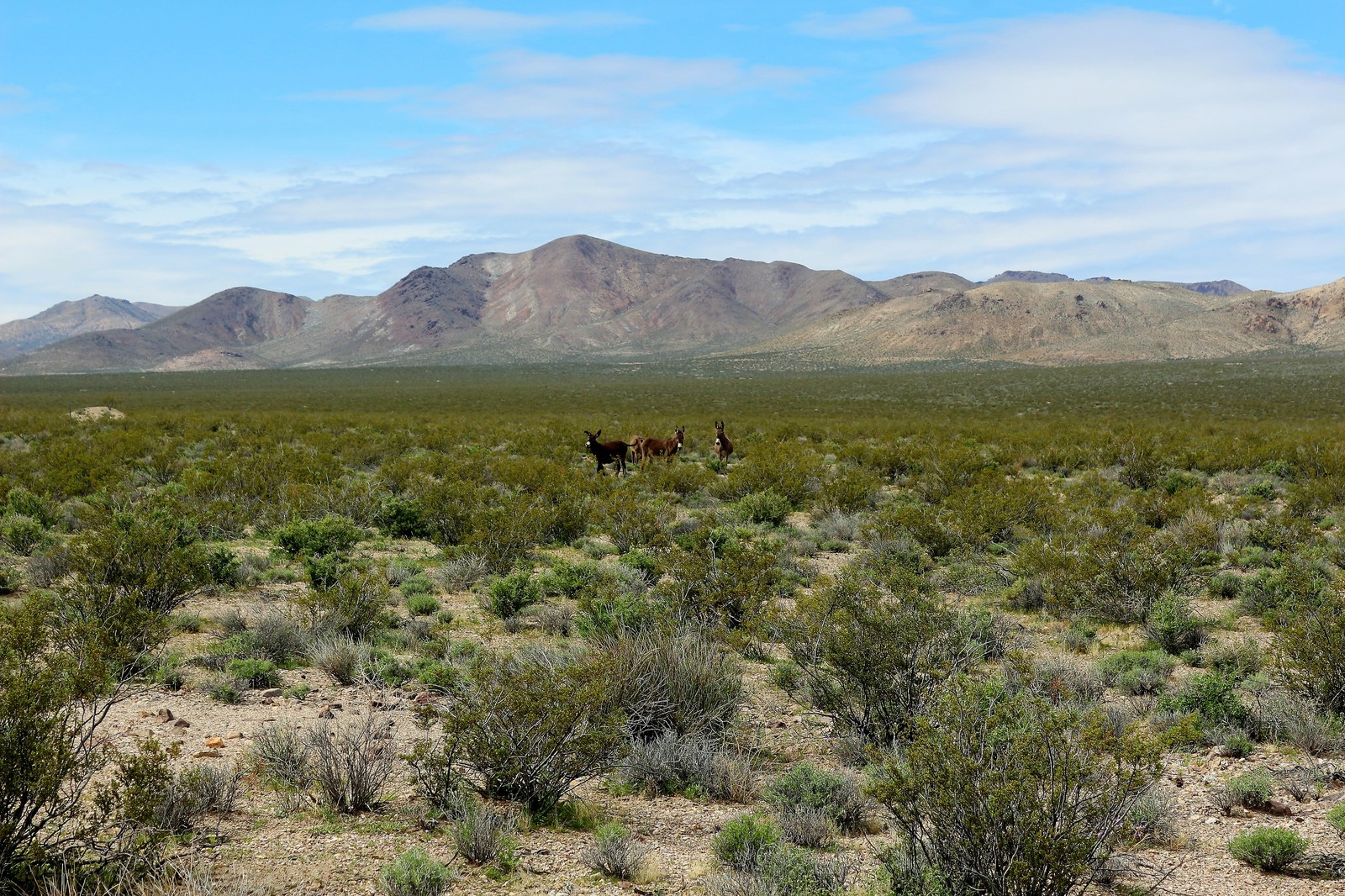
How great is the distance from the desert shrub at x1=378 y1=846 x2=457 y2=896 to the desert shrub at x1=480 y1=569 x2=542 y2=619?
530 cm

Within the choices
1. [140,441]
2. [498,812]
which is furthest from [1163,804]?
[140,441]

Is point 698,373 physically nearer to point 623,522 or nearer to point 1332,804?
point 623,522

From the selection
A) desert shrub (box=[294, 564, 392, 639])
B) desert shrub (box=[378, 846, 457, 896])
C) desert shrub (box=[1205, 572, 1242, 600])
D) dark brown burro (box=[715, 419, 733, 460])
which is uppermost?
dark brown burro (box=[715, 419, 733, 460])

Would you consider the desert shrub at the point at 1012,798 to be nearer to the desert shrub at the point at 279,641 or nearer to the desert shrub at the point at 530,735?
the desert shrub at the point at 530,735

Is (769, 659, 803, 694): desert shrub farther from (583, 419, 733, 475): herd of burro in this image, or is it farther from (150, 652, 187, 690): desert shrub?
(583, 419, 733, 475): herd of burro

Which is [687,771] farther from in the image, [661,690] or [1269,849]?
[1269,849]

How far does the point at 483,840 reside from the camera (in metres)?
4.54

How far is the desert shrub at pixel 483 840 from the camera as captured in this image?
4.51 meters

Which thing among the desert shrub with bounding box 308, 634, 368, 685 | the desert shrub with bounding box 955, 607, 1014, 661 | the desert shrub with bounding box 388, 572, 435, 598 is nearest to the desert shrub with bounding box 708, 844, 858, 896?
the desert shrub with bounding box 955, 607, 1014, 661

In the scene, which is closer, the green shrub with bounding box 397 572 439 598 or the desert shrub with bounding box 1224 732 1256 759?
the desert shrub with bounding box 1224 732 1256 759

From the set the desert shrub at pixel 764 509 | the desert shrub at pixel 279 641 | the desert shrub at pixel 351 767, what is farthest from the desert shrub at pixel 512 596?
the desert shrub at pixel 764 509

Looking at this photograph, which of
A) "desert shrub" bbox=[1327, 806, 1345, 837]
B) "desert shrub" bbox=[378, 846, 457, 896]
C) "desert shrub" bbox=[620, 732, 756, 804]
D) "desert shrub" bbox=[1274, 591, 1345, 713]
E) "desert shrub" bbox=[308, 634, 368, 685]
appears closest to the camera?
"desert shrub" bbox=[378, 846, 457, 896]

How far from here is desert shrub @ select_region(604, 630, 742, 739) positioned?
20.3 ft

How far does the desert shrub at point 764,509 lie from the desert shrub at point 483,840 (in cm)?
1096
